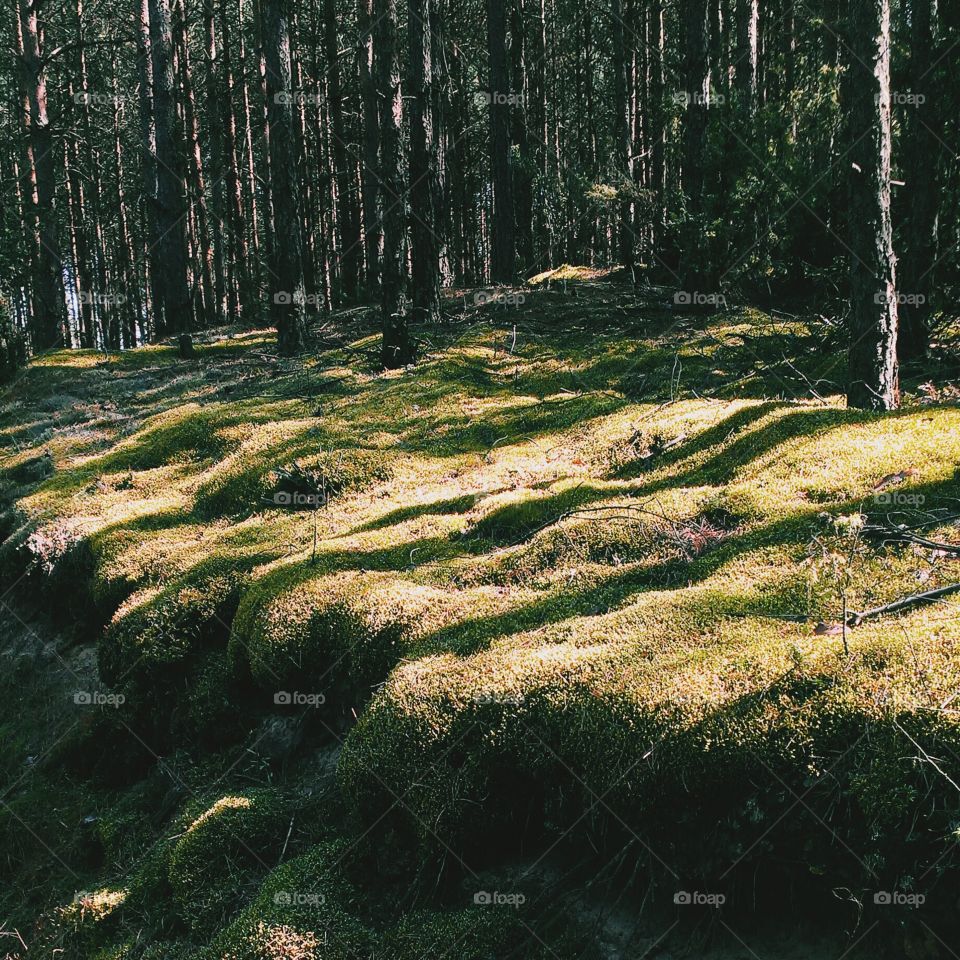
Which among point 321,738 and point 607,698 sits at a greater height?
point 607,698

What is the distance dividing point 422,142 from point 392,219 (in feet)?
8.36

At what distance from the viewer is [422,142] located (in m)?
12.7

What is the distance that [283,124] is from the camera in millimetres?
13570

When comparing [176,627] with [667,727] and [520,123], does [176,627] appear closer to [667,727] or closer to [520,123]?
[667,727]

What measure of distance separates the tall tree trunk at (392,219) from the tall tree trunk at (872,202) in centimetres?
642

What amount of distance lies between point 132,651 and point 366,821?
9.91 feet

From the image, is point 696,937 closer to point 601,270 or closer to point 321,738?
point 321,738

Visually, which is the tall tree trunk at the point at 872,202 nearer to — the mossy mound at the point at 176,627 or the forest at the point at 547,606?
the forest at the point at 547,606

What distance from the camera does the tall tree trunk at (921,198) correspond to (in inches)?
306

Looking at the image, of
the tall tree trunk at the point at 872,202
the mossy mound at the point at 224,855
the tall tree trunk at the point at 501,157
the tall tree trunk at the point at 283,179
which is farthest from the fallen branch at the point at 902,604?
the tall tree trunk at the point at 501,157

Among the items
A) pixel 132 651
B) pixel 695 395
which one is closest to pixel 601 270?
pixel 695 395

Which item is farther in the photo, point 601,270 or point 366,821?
point 601,270

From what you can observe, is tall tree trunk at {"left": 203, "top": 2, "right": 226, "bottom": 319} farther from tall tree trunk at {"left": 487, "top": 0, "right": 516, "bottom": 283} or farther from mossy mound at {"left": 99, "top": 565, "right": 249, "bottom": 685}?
mossy mound at {"left": 99, "top": 565, "right": 249, "bottom": 685}

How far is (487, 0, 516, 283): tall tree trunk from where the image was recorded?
17609 mm
